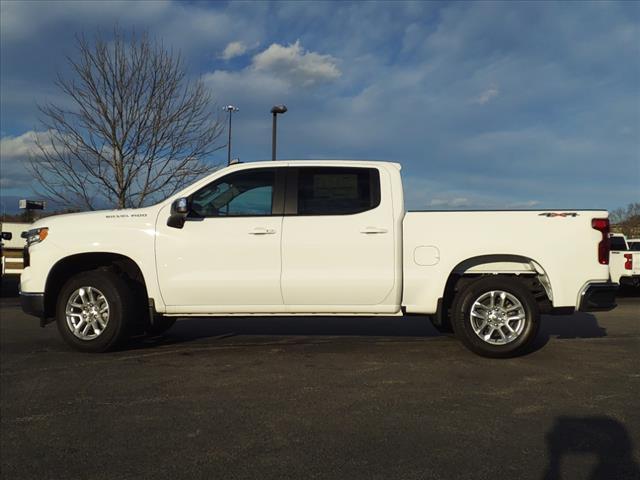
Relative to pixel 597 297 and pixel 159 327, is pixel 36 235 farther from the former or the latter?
pixel 597 297

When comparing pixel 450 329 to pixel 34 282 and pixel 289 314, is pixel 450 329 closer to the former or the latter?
pixel 289 314

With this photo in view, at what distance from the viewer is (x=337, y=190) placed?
5.92m

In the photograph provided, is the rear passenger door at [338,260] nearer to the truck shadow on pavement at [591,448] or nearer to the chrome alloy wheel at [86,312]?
the chrome alloy wheel at [86,312]

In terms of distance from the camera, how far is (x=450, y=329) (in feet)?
21.2

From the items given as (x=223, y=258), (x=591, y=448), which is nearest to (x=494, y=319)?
(x=591, y=448)

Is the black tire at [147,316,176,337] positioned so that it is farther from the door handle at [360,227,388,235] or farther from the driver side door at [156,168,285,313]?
the door handle at [360,227,388,235]

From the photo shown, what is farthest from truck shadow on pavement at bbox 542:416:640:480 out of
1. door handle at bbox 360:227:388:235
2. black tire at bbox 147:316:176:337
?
black tire at bbox 147:316:176:337

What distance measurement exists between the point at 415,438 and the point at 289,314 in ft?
8.26

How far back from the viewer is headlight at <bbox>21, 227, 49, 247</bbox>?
594 cm

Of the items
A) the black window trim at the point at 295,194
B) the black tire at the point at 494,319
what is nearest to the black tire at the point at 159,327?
the black window trim at the point at 295,194

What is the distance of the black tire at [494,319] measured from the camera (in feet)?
18.4

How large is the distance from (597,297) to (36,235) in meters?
5.94

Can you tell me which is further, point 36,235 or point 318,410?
point 36,235

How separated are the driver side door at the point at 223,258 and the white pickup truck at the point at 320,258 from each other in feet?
0.04
